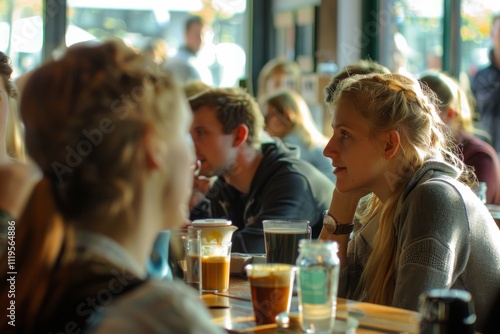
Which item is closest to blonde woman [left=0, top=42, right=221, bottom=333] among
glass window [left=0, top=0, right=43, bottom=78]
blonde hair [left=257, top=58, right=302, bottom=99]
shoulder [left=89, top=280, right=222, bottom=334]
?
shoulder [left=89, top=280, right=222, bottom=334]

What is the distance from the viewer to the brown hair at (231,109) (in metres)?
3.47

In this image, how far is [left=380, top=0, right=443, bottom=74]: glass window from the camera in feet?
20.6

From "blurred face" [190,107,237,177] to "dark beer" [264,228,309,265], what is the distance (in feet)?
4.30

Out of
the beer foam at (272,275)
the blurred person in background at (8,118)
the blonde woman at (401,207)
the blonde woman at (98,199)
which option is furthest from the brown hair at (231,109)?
the blonde woman at (98,199)

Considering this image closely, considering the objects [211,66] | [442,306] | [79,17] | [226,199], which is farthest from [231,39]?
[442,306]

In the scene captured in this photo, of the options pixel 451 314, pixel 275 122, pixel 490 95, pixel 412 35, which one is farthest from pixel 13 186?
pixel 412 35

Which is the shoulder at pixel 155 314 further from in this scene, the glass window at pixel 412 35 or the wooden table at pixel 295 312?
the glass window at pixel 412 35

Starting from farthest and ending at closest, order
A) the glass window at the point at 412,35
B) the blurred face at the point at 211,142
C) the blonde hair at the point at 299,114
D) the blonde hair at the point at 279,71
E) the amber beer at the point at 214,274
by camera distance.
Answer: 1. the blonde hair at the point at 279,71
2. the glass window at the point at 412,35
3. the blonde hair at the point at 299,114
4. the blurred face at the point at 211,142
5. the amber beer at the point at 214,274

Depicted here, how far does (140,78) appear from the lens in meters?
1.14

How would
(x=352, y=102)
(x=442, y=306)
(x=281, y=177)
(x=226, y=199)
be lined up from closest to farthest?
(x=442, y=306), (x=352, y=102), (x=281, y=177), (x=226, y=199)

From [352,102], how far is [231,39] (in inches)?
223

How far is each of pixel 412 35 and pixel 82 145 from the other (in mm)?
5714

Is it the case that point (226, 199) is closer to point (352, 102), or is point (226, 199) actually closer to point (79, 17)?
point (352, 102)

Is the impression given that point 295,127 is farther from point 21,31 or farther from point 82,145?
point 82,145
